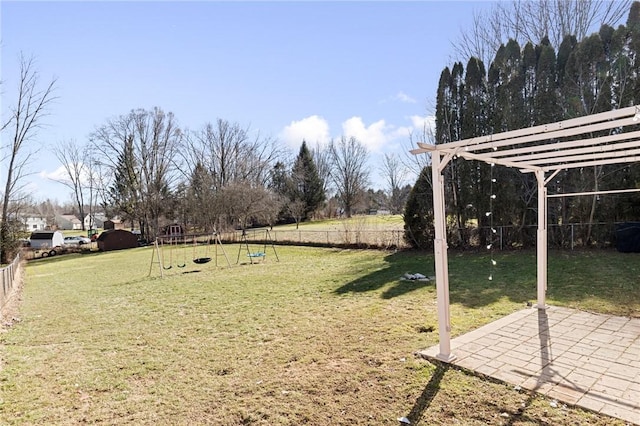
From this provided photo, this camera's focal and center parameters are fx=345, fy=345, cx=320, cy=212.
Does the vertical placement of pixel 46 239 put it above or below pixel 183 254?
above

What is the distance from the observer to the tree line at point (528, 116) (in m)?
9.55

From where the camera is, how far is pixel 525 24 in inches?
518

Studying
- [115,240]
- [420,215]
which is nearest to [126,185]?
[115,240]

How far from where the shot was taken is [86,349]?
434cm

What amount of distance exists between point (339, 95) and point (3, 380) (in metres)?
14.8

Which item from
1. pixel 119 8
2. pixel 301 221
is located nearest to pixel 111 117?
pixel 301 221

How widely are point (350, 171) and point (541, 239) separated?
119 ft

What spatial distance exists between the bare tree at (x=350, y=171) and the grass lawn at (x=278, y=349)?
32082mm

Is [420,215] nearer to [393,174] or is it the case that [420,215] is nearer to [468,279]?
[468,279]

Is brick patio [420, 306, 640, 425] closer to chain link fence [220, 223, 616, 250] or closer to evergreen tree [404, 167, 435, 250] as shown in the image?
chain link fence [220, 223, 616, 250]

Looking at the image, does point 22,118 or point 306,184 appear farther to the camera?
point 306,184

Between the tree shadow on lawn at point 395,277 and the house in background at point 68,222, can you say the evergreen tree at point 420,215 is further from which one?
the house in background at point 68,222

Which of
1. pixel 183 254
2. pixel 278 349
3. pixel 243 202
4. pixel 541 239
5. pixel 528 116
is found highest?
pixel 528 116

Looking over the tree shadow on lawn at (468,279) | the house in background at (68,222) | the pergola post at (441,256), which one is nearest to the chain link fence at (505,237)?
the tree shadow on lawn at (468,279)
